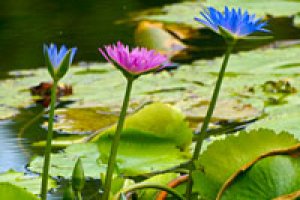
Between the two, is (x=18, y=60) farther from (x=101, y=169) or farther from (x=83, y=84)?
(x=101, y=169)

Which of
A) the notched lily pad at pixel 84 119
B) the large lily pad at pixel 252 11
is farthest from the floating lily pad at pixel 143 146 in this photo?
the large lily pad at pixel 252 11

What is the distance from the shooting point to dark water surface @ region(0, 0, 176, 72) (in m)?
2.36

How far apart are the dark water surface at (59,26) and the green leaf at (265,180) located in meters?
1.54

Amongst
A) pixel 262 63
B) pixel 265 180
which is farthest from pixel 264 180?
pixel 262 63

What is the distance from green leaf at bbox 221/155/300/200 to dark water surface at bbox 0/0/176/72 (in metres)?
1.54

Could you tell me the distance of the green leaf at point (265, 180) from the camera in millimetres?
706

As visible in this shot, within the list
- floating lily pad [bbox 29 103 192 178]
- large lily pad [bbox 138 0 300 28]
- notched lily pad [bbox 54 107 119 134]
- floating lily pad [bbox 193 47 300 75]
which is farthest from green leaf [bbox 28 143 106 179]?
large lily pad [bbox 138 0 300 28]

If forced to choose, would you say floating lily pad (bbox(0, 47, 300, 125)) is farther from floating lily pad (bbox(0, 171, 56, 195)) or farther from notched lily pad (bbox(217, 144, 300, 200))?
notched lily pad (bbox(217, 144, 300, 200))

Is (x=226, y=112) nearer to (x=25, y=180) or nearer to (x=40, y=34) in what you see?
(x=25, y=180)

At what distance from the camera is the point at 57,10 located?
3.48 metres

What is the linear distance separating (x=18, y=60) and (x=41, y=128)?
0.81 m

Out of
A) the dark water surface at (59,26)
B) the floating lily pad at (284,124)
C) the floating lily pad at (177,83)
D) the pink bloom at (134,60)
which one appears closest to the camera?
the pink bloom at (134,60)

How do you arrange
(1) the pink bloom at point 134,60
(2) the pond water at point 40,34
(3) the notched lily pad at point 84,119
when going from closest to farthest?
(1) the pink bloom at point 134,60
(2) the pond water at point 40,34
(3) the notched lily pad at point 84,119

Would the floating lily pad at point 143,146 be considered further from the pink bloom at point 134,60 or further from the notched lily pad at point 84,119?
the pink bloom at point 134,60
